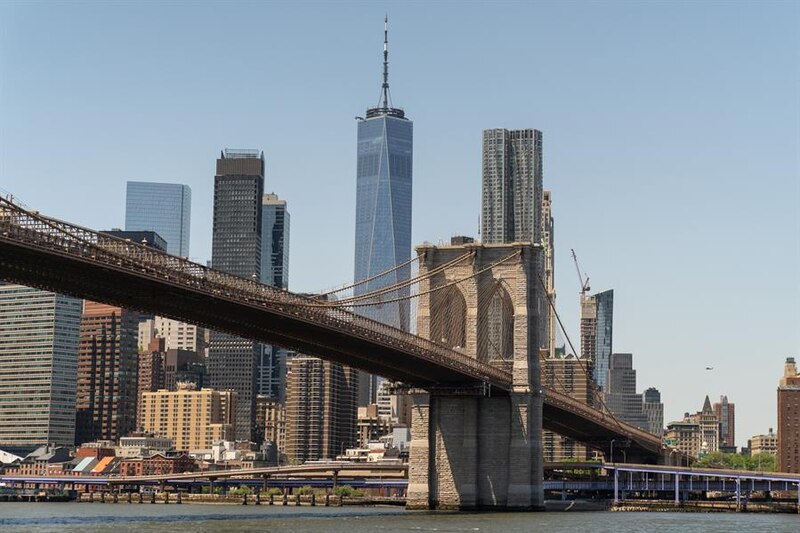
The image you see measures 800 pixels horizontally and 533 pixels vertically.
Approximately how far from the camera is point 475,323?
8981 centimetres

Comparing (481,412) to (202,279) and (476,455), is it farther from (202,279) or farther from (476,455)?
(202,279)

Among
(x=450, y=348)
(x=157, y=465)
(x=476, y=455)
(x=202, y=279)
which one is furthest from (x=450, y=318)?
(x=157, y=465)

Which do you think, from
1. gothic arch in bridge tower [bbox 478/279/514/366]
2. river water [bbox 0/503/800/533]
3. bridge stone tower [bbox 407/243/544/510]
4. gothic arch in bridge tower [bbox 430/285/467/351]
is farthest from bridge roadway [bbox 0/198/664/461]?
river water [bbox 0/503/800/533]

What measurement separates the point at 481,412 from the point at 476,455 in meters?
2.54

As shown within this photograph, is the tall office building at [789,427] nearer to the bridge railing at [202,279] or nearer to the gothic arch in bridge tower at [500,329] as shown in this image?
the gothic arch in bridge tower at [500,329]

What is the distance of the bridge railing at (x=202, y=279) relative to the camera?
56.4 m

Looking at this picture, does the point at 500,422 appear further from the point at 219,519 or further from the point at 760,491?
the point at 760,491

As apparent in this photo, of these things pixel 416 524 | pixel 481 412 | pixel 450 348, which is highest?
pixel 450 348

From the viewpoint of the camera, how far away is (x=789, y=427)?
19488 centimetres

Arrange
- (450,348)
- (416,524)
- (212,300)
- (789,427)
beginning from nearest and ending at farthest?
(212,300) → (416,524) → (450,348) → (789,427)

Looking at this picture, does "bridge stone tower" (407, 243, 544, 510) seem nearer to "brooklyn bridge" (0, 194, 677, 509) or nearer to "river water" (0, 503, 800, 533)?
"brooklyn bridge" (0, 194, 677, 509)

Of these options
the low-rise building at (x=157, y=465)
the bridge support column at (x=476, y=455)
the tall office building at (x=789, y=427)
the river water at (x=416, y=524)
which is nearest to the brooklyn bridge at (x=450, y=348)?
the bridge support column at (x=476, y=455)

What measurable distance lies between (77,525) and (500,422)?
26.4 m

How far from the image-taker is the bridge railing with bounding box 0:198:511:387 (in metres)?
56.4
